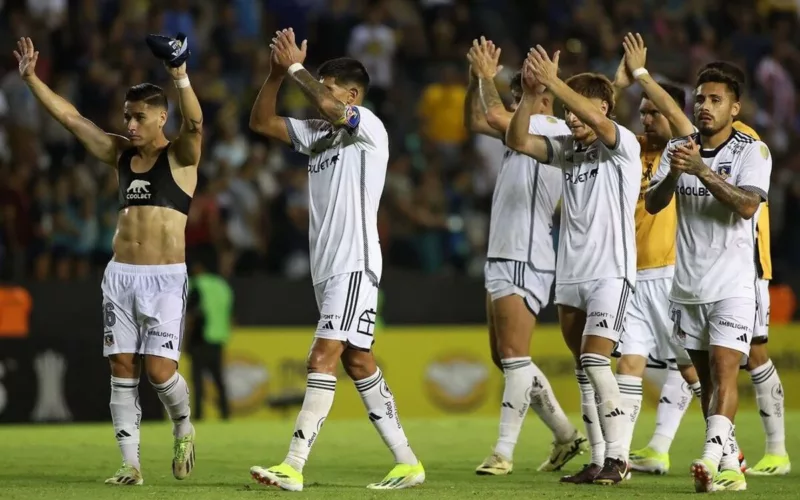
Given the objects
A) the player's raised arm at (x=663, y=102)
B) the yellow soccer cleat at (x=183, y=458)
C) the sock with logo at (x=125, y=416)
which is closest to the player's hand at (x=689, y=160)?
the player's raised arm at (x=663, y=102)

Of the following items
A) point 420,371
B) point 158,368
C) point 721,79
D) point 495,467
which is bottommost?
point 495,467

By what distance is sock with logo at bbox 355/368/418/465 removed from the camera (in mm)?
9008

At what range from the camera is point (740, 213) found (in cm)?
866

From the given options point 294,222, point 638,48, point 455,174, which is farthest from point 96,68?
point 638,48

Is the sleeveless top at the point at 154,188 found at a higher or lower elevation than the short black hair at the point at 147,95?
lower

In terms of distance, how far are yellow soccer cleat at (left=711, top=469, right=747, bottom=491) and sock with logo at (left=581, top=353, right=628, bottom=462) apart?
0.82 m

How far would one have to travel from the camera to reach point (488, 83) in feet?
34.4

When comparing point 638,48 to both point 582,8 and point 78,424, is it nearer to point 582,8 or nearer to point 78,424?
point 78,424

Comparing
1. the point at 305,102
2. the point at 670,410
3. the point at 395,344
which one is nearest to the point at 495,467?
the point at 670,410

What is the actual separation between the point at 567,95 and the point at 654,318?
2.31 m

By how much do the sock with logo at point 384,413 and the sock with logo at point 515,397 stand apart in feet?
4.40

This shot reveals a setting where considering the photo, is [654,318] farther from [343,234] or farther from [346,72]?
[346,72]

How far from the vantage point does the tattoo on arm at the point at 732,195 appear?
852 centimetres

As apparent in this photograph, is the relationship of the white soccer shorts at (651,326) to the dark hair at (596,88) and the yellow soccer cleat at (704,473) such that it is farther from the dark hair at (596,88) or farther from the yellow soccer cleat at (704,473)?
the yellow soccer cleat at (704,473)
